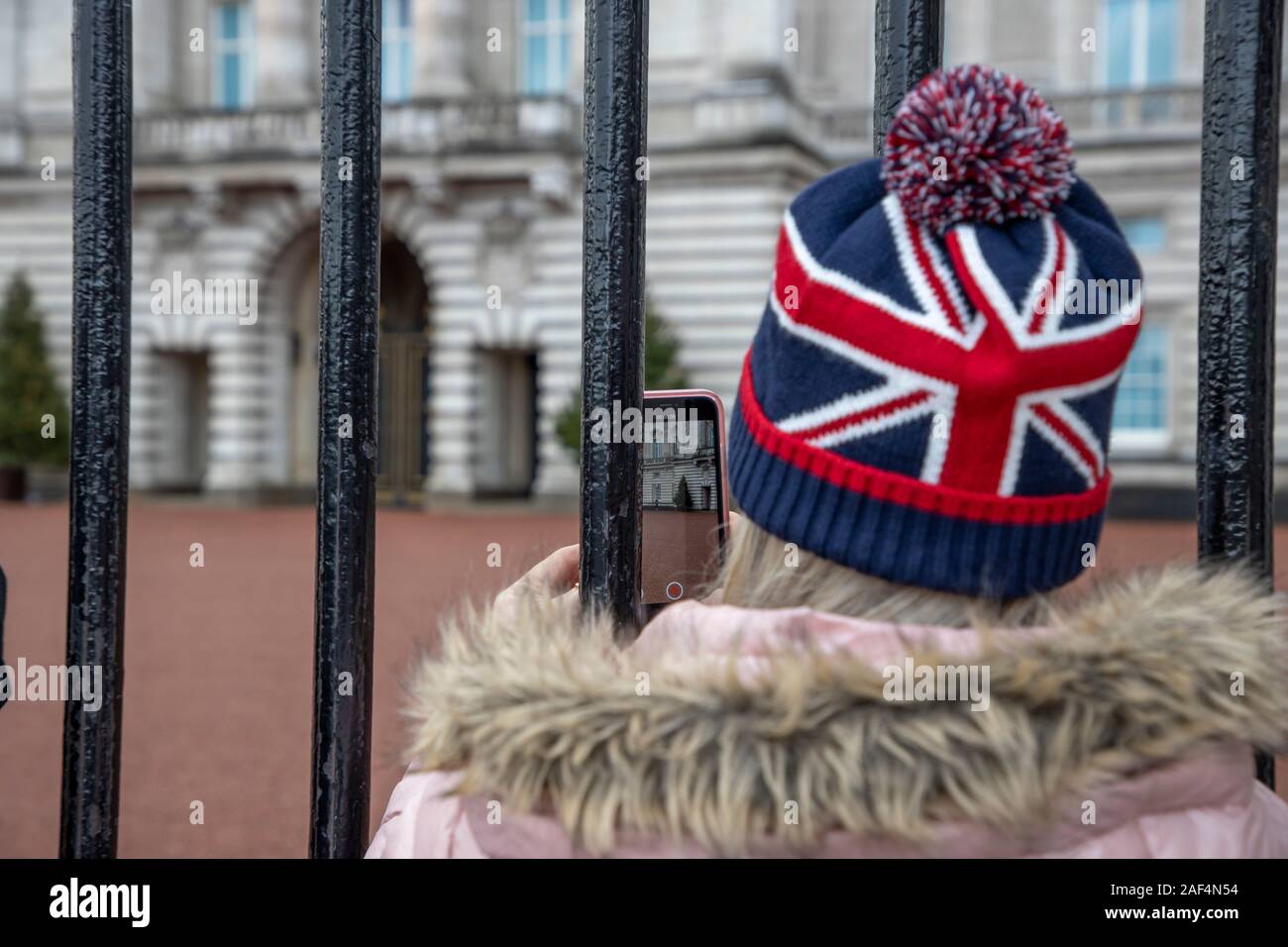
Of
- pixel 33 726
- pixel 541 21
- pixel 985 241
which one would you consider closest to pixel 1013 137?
pixel 985 241

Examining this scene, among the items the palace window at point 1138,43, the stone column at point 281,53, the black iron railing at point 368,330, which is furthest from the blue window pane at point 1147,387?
the black iron railing at point 368,330

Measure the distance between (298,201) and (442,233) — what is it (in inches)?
99.1

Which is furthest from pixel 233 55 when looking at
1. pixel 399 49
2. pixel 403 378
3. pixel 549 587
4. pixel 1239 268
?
pixel 1239 268

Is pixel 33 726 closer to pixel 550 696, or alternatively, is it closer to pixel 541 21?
pixel 550 696

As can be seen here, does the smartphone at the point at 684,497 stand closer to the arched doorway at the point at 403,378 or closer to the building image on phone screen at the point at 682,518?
the building image on phone screen at the point at 682,518

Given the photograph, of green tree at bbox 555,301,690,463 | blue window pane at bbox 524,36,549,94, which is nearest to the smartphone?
green tree at bbox 555,301,690,463

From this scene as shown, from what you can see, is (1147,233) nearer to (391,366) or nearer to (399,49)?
(391,366)

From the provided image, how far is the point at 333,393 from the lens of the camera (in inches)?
46.4

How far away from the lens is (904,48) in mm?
1185

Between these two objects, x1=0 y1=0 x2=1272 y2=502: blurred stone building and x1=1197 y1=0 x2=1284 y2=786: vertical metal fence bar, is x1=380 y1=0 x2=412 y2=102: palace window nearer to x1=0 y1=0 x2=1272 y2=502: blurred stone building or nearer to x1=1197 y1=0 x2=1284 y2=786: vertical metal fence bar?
x1=0 y1=0 x2=1272 y2=502: blurred stone building

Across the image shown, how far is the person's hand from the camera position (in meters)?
1.06

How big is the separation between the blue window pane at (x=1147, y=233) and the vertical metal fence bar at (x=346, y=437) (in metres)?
17.6

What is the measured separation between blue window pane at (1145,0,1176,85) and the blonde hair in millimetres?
18862

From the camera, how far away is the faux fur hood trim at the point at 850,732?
34.1 inches
